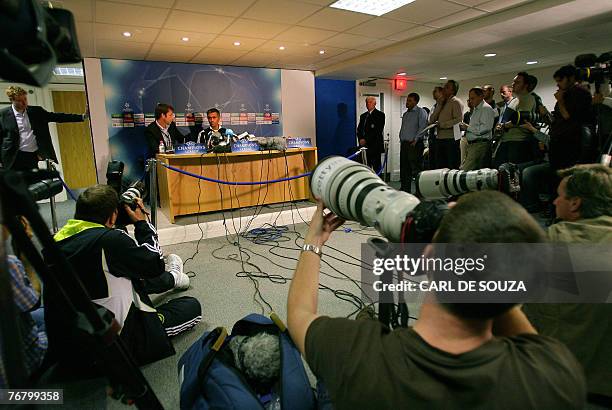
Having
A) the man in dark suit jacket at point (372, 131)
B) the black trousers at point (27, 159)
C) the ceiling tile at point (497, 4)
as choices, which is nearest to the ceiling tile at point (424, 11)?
the ceiling tile at point (497, 4)

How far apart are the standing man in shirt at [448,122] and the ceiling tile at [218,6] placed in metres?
2.80

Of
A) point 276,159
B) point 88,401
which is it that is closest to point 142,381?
point 88,401

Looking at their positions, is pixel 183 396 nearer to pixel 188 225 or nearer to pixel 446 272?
pixel 446 272

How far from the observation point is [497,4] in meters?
3.53

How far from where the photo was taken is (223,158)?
4.31 m

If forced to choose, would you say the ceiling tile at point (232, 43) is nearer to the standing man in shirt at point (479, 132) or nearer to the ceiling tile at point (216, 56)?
the ceiling tile at point (216, 56)

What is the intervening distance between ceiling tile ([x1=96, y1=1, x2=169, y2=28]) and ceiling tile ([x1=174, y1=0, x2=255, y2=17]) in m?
0.25

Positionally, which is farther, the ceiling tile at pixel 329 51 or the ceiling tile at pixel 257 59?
the ceiling tile at pixel 257 59

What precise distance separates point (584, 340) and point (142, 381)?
4.57 feet

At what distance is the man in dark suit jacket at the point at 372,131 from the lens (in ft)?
20.0

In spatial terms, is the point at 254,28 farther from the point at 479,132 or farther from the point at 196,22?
the point at 479,132

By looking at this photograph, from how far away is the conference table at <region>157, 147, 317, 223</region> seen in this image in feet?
13.1

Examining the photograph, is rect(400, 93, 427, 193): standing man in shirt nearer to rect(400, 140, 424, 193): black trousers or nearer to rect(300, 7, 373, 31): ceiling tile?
rect(400, 140, 424, 193): black trousers

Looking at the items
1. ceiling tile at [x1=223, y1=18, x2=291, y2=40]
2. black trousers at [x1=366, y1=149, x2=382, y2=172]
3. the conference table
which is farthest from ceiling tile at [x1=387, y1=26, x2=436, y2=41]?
black trousers at [x1=366, y1=149, x2=382, y2=172]
